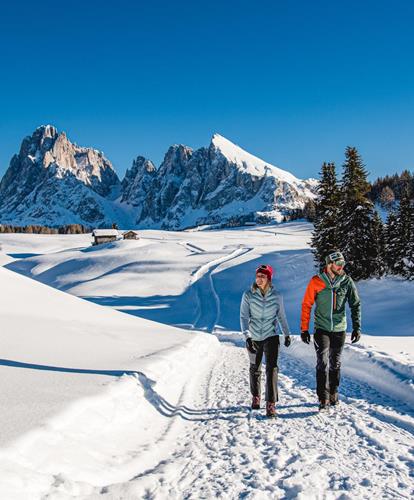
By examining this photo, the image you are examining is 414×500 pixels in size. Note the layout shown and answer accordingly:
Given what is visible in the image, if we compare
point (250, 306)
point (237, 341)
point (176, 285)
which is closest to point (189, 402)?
point (250, 306)

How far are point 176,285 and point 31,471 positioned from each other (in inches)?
1583

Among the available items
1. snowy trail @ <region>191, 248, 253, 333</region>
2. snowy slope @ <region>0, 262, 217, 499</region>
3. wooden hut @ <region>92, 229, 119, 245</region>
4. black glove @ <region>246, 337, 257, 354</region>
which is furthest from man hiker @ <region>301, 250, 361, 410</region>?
wooden hut @ <region>92, 229, 119, 245</region>

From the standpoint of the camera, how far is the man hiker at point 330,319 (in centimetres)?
650

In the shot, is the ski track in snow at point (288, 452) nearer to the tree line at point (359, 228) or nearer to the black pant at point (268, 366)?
the black pant at point (268, 366)

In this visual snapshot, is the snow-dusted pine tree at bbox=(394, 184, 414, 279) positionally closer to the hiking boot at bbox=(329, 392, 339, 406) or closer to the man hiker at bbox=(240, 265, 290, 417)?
the hiking boot at bbox=(329, 392, 339, 406)

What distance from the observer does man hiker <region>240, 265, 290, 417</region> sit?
21.1ft

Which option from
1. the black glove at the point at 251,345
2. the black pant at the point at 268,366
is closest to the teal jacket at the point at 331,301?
the black pant at the point at 268,366

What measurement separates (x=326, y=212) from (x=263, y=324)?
29461 millimetres

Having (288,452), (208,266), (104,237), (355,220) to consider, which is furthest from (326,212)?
(104,237)

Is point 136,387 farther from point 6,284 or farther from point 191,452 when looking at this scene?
point 6,284

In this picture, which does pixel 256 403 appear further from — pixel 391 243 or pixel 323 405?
pixel 391 243

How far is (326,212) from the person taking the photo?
34.3 metres

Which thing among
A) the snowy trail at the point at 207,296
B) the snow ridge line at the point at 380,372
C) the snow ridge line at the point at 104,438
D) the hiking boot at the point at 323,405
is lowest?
Result: the snowy trail at the point at 207,296

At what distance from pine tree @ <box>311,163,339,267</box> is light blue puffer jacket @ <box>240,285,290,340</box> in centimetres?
2809
